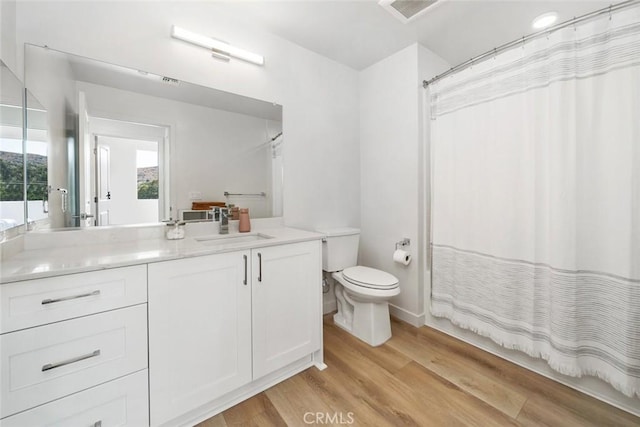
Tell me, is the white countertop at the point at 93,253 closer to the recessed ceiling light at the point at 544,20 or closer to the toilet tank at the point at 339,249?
the toilet tank at the point at 339,249

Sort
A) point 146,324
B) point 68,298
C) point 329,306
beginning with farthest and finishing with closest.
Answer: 1. point 329,306
2. point 146,324
3. point 68,298

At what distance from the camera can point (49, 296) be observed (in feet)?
2.90

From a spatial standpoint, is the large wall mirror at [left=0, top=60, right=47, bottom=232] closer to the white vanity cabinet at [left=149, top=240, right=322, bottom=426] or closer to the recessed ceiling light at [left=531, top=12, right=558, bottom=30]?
the white vanity cabinet at [left=149, top=240, right=322, bottom=426]

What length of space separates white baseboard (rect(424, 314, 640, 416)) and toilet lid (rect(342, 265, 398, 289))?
2.04ft

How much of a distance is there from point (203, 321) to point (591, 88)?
2331 mm

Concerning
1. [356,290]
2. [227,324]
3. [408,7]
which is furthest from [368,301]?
[408,7]

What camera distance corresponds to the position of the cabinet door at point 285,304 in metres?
1.41

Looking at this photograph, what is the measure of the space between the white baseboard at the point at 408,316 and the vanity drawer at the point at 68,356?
192 cm

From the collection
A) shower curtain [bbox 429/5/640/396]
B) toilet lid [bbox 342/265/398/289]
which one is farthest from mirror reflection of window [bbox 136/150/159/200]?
shower curtain [bbox 429/5/640/396]

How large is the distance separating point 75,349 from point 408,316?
217 cm

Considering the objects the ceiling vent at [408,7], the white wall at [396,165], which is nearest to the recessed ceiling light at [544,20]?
the white wall at [396,165]

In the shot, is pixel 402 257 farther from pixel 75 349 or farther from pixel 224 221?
pixel 75 349

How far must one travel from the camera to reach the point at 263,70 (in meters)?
1.97

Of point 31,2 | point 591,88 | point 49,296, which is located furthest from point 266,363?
point 591,88
